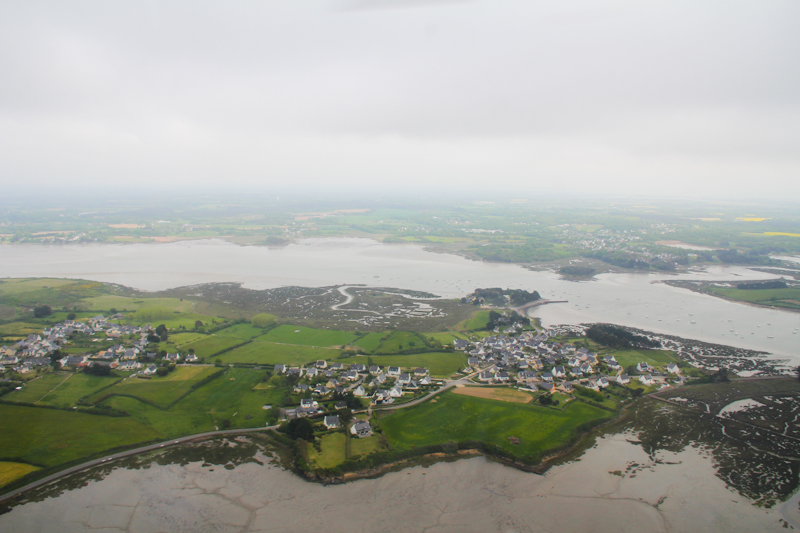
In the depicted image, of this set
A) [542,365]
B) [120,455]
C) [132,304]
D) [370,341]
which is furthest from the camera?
[132,304]

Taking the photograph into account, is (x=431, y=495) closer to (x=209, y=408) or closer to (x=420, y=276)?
(x=209, y=408)

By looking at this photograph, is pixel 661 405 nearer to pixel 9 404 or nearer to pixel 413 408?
pixel 413 408

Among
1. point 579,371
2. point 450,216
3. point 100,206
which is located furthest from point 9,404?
point 100,206

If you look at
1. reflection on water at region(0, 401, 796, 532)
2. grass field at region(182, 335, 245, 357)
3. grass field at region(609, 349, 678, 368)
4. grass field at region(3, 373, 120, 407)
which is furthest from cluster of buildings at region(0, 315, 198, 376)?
grass field at region(609, 349, 678, 368)

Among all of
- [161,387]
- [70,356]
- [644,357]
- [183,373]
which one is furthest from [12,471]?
[644,357]

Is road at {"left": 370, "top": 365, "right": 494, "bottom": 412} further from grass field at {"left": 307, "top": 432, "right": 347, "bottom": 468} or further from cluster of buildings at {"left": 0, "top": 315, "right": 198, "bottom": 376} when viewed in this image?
cluster of buildings at {"left": 0, "top": 315, "right": 198, "bottom": 376}

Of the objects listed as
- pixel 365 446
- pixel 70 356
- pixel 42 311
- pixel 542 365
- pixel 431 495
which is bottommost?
pixel 431 495

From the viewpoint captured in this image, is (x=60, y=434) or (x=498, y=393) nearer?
(x=60, y=434)
